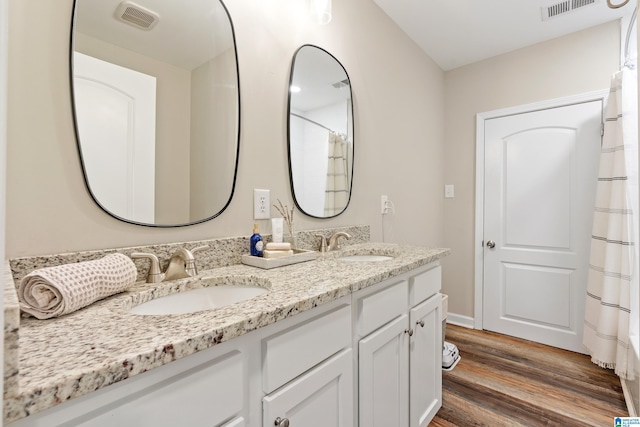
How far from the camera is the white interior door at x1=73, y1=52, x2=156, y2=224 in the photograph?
2.88 ft

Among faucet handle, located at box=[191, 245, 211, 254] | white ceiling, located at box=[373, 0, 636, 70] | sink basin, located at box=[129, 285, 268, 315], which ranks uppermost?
white ceiling, located at box=[373, 0, 636, 70]

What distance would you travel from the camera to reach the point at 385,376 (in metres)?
1.12

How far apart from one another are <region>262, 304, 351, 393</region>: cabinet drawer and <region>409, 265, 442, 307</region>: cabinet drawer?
1.56 ft

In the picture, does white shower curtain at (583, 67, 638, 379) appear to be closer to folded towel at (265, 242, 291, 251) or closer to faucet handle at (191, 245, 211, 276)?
folded towel at (265, 242, 291, 251)

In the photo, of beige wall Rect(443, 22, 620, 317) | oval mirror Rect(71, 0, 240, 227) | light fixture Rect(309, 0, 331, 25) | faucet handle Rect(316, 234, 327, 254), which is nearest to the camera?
oval mirror Rect(71, 0, 240, 227)

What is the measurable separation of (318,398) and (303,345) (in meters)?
0.17

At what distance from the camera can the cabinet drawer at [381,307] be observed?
0.99 metres

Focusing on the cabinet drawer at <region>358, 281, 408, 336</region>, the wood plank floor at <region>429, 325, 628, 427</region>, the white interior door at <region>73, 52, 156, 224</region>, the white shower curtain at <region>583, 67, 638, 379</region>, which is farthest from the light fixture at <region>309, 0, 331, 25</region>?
the wood plank floor at <region>429, 325, 628, 427</region>

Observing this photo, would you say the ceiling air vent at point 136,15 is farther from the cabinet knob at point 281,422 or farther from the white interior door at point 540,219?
the white interior door at point 540,219

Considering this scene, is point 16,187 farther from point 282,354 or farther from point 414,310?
point 414,310

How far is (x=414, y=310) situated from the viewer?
1.30 metres

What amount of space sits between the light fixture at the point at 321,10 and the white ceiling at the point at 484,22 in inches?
32.7

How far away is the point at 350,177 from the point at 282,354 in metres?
1.24

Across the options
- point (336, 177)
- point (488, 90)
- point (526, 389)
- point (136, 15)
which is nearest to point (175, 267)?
point (136, 15)
